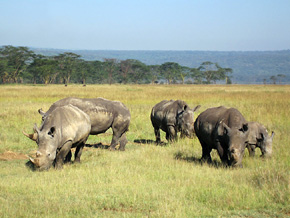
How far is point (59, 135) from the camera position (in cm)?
858

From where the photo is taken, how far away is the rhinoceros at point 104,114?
1112 centimetres

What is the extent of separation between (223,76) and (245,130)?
406 ft

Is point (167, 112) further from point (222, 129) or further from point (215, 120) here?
point (222, 129)

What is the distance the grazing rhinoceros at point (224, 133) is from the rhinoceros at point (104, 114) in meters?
2.71

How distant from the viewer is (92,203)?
6.34 m

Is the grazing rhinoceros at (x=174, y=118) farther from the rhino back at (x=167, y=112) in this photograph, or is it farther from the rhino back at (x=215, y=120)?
the rhino back at (x=215, y=120)

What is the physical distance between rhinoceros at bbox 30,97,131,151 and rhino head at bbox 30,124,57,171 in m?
2.60

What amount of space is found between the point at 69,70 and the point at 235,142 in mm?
79657

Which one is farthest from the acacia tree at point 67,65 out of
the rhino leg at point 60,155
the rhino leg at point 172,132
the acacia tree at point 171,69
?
the rhino leg at point 60,155

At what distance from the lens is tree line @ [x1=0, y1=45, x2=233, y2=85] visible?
7656cm

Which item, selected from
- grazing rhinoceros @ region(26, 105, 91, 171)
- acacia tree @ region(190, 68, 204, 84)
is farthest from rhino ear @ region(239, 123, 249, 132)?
acacia tree @ region(190, 68, 204, 84)

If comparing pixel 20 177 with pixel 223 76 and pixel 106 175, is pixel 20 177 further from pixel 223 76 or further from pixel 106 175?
pixel 223 76

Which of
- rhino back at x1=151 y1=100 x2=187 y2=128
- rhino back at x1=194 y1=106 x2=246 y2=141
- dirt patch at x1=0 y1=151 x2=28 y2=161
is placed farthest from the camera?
rhino back at x1=151 y1=100 x2=187 y2=128

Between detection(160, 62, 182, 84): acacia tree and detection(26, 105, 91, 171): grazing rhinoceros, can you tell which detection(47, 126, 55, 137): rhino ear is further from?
detection(160, 62, 182, 84): acacia tree
